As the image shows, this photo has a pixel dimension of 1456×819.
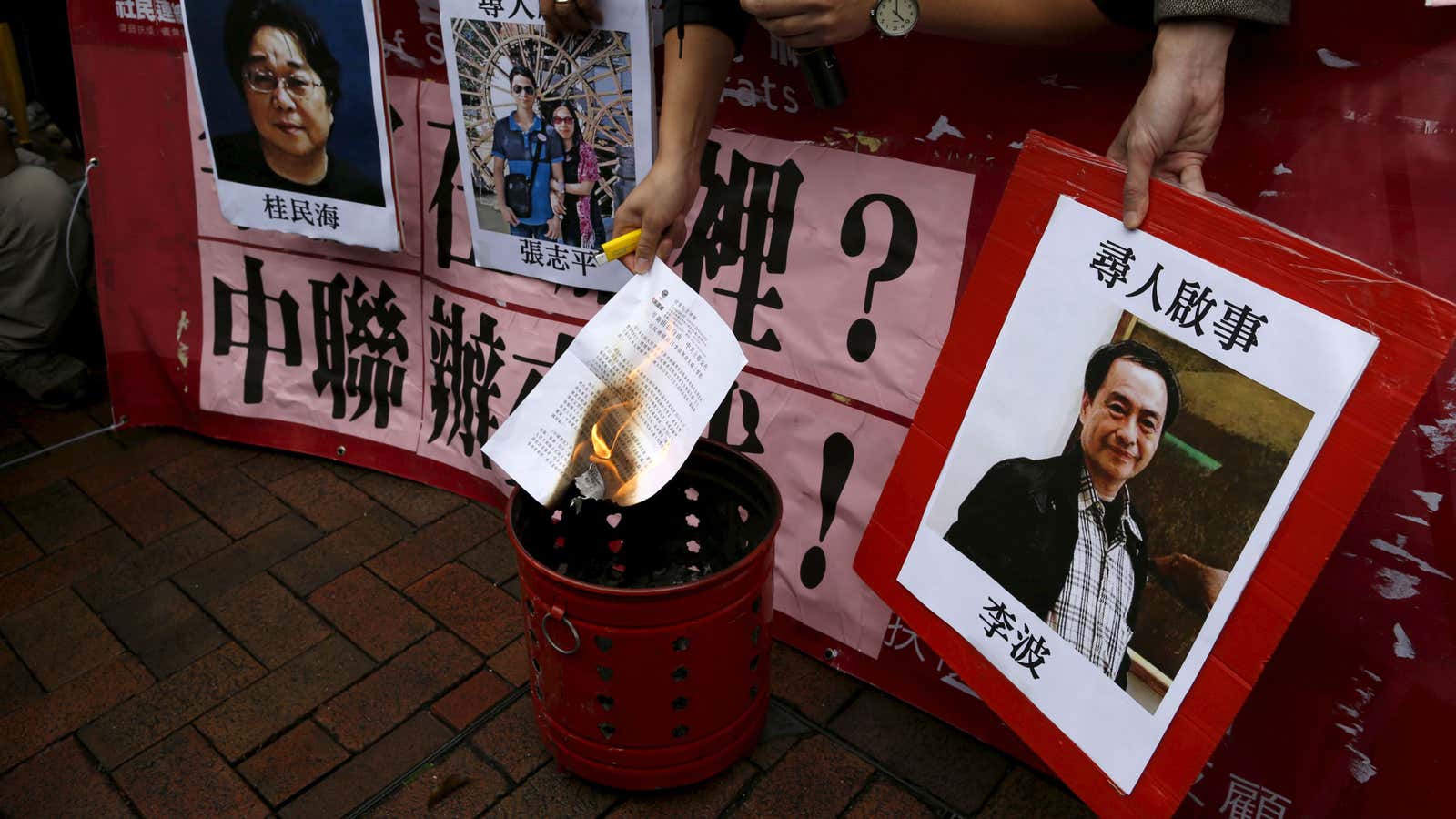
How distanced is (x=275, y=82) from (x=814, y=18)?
7.23ft

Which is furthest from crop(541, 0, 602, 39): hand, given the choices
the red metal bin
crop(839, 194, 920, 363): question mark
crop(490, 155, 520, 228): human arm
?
the red metal bin

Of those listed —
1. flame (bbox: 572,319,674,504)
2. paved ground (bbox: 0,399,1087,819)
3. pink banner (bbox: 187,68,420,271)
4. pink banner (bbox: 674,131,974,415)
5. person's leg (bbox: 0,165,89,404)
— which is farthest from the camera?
person's leg (bbox: 0,165,89,404)

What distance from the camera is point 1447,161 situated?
1739mm

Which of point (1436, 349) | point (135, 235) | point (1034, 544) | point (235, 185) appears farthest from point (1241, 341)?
point (135, 235)

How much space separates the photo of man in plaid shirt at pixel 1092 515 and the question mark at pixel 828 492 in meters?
0.87

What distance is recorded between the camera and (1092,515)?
1.77 meters

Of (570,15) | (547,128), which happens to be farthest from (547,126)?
(570,15)

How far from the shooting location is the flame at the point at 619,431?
2.06 meters

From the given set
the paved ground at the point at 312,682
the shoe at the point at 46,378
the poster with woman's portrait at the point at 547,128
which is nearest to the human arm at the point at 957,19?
the poster with woman's portrait at the point at 547,128

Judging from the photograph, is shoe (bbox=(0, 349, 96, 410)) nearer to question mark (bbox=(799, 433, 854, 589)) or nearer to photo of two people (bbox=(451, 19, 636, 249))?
photo of two people (bbox=(451, 19, 636, 249))

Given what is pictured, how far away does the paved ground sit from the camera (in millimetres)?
2584

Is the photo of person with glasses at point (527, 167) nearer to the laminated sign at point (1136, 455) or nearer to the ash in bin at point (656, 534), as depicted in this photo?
the ash in bin at point (656, 534)

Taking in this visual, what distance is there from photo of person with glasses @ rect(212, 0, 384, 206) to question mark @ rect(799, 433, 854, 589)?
176cm

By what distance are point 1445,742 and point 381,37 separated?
3.28 m
